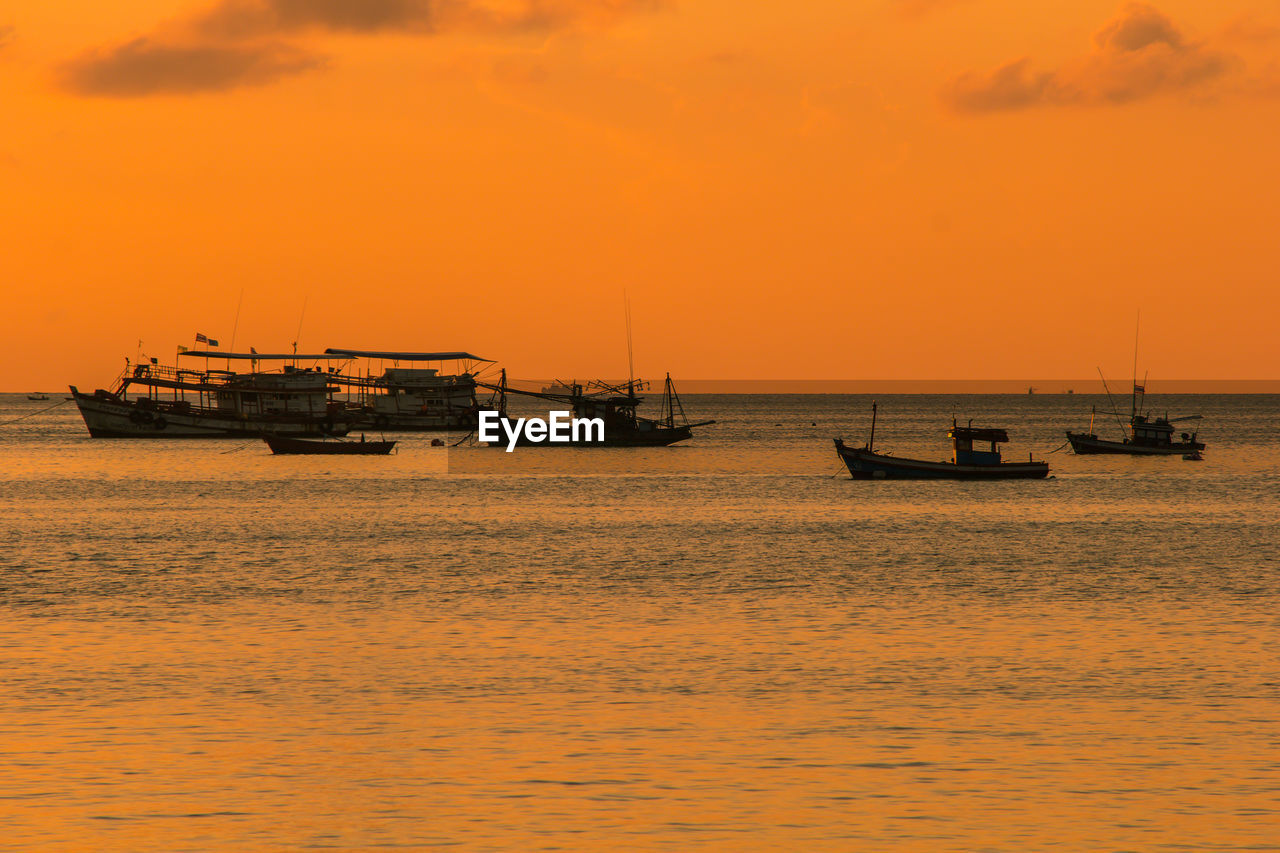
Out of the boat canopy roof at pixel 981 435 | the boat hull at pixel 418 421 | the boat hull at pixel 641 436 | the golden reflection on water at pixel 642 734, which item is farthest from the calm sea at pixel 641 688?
the boat hull at pixel 418 421

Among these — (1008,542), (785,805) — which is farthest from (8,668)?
(1008,542)

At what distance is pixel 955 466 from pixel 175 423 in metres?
111

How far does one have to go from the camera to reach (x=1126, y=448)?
127750 mm

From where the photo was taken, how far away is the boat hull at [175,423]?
535 feet

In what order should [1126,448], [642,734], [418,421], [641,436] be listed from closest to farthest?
[642,734]
[1126,448]
[641,436]
[418,421]

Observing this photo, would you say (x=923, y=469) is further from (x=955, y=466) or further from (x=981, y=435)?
(x=981, y=435)

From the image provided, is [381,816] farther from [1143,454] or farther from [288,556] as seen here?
[1143,454]

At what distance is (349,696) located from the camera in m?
Result: 25.6

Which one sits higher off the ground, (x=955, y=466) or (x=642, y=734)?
(x=955, y=466)

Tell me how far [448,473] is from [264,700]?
90041 millimetres

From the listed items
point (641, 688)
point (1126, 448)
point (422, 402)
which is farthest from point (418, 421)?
point (641, 688)

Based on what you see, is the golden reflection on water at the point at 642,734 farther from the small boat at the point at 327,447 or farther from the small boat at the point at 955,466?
the small boat at the point at 327,447

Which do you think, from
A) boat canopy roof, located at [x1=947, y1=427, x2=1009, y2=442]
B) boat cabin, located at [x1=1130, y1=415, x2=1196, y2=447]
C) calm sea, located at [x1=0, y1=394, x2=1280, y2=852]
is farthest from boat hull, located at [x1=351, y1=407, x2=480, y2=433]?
calm sea, located at [x1=0, y1=394, x2=1280, y2=852]

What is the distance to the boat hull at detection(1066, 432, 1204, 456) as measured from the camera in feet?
410
